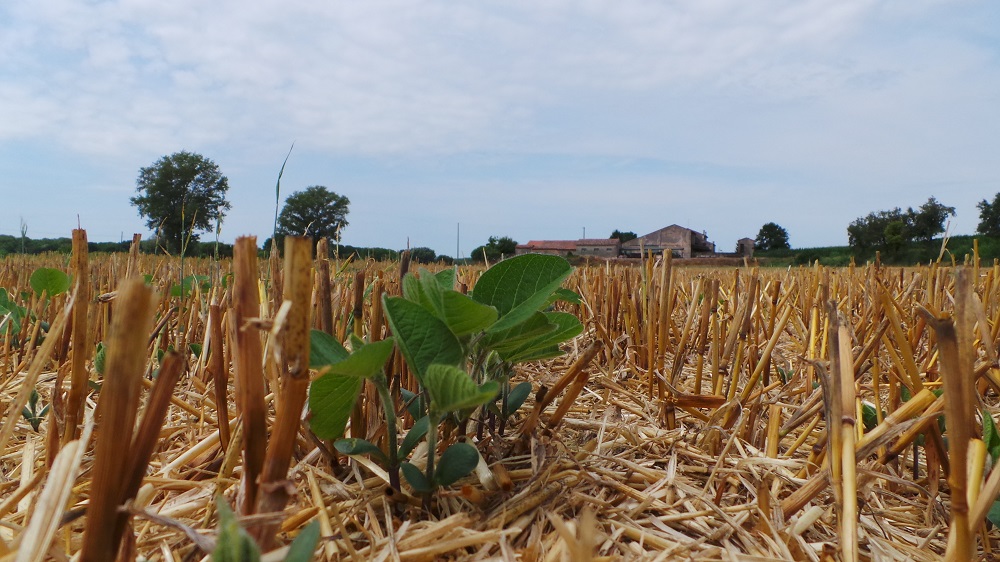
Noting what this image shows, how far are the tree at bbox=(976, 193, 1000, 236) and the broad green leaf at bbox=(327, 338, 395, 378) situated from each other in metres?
40.3

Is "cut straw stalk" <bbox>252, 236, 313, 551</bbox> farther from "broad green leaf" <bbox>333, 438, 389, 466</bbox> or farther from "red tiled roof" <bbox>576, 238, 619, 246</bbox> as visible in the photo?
"red tiled roof" <bbox>576, 238, 619, 246</bbox>

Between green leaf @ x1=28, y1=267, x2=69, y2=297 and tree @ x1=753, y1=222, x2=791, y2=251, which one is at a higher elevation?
tree @ x1=753, y1=222, x2=791, y2=251

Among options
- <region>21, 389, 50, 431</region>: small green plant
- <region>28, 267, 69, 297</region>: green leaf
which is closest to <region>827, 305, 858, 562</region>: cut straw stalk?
<region>21, 389, 50, 431</region>: small green plant

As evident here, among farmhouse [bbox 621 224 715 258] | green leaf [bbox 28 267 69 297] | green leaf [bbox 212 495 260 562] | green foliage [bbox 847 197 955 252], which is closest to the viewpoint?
green leaf [bbox 212 495 260 562]

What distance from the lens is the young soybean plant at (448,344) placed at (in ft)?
1.86

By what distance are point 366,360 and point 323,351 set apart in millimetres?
64

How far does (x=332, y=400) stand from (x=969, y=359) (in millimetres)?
623

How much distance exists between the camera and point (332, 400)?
2.06 ft

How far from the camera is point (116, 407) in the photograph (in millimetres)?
388

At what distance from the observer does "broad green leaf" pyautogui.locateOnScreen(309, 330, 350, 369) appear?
0.54m

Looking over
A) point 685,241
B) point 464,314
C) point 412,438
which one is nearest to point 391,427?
point 412,438

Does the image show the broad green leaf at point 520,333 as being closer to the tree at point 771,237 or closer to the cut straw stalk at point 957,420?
the cut straw stalk at point 957,420

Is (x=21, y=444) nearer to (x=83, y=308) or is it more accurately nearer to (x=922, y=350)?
(x=83, y=308)

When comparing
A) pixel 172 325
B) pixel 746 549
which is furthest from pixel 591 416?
pixel 172 325
